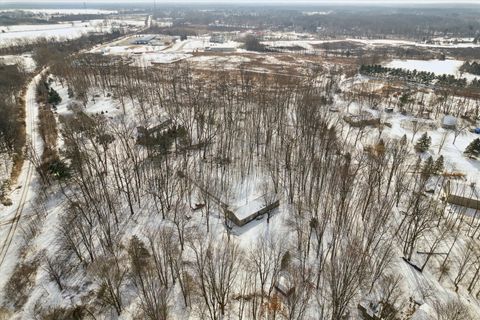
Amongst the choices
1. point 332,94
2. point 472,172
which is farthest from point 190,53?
point 472,172

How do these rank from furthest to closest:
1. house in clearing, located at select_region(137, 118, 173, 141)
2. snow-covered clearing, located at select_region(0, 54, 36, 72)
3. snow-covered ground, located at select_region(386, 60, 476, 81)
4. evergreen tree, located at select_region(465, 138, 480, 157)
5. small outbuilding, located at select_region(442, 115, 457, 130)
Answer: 1. snow-covered ground, located at select_region(386, 60, 476, 81)
2. snow-covered clearing, located at select_region(0, 54, 36, 72)
3. small outbuilding, located at select_region(442, 115, 457, 130)
4. house in clearing, located at select_region(137, 118, 173, 141)
5. evergreen tree, located at select_region(465, 138, 480, 157)

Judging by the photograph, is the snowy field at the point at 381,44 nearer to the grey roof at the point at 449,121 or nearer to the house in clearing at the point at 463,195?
the grey roof at the point at 449,121

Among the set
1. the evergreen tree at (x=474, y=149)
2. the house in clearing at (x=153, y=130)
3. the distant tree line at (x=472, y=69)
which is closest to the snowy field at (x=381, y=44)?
the distant tree line at (x=472, y=69)

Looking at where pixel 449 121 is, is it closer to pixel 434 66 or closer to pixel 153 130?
pixel 153 130

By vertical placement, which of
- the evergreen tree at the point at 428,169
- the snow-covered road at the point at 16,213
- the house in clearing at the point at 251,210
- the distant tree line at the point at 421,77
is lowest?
the snow-covered road at the point at 16,213

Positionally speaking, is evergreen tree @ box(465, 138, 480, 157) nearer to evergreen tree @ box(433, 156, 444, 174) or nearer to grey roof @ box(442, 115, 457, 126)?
evergreen tree @ box(433, 156, 444, 174)

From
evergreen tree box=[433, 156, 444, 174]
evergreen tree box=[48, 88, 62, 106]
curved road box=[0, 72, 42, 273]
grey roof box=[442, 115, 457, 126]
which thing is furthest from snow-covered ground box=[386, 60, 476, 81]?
curved road box=[0, 72, 42, 273]
